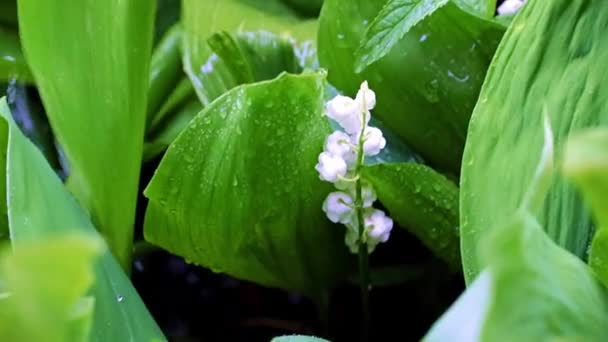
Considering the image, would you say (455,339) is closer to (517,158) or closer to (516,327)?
(516,327)

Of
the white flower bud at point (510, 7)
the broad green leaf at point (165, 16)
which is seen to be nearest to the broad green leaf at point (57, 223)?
the white flower bud at point (510, 7)

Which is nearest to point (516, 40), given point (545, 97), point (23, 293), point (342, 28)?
point (545, 97)

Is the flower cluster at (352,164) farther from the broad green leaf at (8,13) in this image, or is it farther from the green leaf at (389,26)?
the broad green leaf at (8,13)

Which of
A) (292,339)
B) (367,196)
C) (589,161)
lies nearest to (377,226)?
(367,196)

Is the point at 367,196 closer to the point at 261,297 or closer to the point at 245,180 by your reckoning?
the point at 245,180

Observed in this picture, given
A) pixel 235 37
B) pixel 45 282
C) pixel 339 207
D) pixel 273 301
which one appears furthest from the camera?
pixel 273 301

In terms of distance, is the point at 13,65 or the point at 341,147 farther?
the point at 13,65

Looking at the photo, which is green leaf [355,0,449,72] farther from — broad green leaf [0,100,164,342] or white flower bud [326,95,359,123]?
broad green leaf [0,100,164,342]
